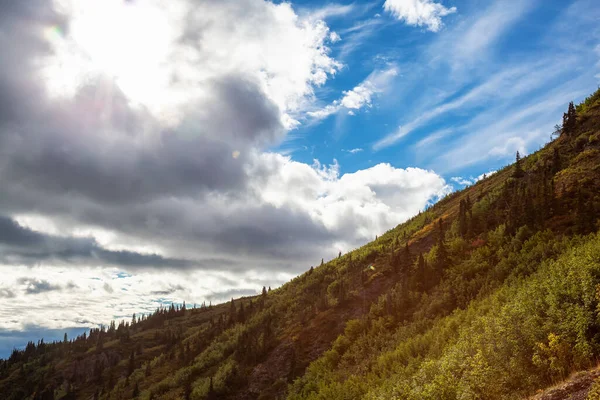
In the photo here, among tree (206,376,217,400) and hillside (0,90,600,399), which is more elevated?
hillside (0,90,600,399)

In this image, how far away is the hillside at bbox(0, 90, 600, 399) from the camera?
23.4 metres

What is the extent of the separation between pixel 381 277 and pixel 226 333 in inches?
1748

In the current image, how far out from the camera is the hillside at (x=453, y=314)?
2339 cm

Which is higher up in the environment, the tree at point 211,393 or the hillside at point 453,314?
the hillside at point 453,314

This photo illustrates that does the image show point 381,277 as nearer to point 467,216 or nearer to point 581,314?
point 467,216

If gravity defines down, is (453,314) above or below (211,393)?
above

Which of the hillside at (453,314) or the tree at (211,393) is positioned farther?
the tree at (211,393)

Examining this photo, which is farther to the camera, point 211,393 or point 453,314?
point 211,393

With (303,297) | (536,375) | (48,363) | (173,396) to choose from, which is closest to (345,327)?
(303,297)

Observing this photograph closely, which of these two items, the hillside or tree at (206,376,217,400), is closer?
the hillside

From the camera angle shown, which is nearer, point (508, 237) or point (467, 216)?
point (508, 237)

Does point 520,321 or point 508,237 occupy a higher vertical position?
point 508,237

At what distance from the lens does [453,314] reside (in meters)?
44.1

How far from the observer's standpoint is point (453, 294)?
4922 centimetres
